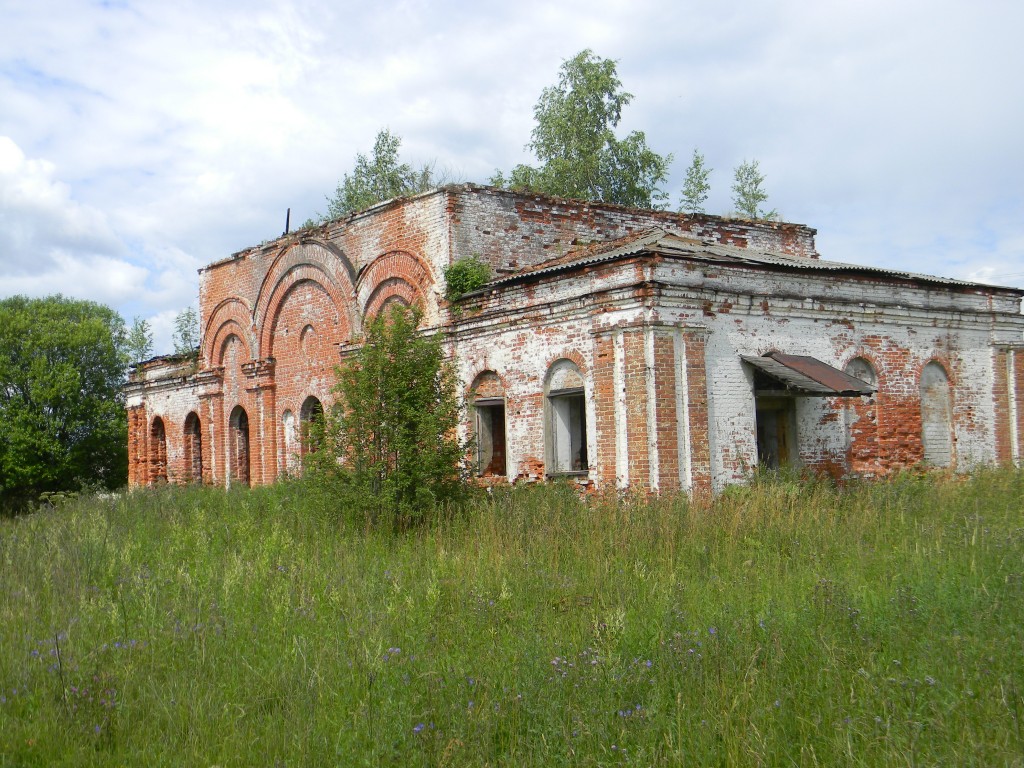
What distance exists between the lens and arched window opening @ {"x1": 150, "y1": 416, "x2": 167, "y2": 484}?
2508 cm

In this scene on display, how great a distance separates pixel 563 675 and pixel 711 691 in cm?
81

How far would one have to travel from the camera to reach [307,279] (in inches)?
762

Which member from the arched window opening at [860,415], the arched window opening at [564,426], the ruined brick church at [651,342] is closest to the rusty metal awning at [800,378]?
the ruined brick church at [651,342]

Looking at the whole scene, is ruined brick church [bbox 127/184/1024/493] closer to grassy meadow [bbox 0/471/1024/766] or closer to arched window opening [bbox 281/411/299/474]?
arched window opening [bbox 281/411/299/474]

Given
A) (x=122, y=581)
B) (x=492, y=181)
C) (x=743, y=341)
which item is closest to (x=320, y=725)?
(x=122, y=581)

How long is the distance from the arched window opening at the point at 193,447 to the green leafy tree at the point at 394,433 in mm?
13936

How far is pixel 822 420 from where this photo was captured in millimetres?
13859

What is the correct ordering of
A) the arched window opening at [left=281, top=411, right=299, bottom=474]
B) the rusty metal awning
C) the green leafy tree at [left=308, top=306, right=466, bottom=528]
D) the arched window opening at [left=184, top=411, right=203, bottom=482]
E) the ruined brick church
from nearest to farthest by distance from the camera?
the green leafy tree at [left=308, top=306, right=466, bottom=528] → the ruined brick church → the rusty metal awning → the arched window opening at [left=281, top=411, right=299, bottom=474] → the arched window opening at [left=184, top=411, right=203, bottom=482]

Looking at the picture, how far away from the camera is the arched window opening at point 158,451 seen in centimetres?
2508

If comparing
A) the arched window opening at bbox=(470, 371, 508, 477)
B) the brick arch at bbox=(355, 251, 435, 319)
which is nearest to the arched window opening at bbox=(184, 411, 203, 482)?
the brick arch at bbox=(355, 251, 435, 319)

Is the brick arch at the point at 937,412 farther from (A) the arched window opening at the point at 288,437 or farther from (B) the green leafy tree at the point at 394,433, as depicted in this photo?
(A) the arched window opening at the point at 288,437

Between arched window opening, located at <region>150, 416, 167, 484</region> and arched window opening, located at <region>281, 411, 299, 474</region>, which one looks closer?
arched window opening, located at <region>281, 411, 299, 474</region>

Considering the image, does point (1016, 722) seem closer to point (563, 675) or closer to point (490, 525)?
point (563, 675)

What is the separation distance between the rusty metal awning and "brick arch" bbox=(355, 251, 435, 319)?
5.74 m
